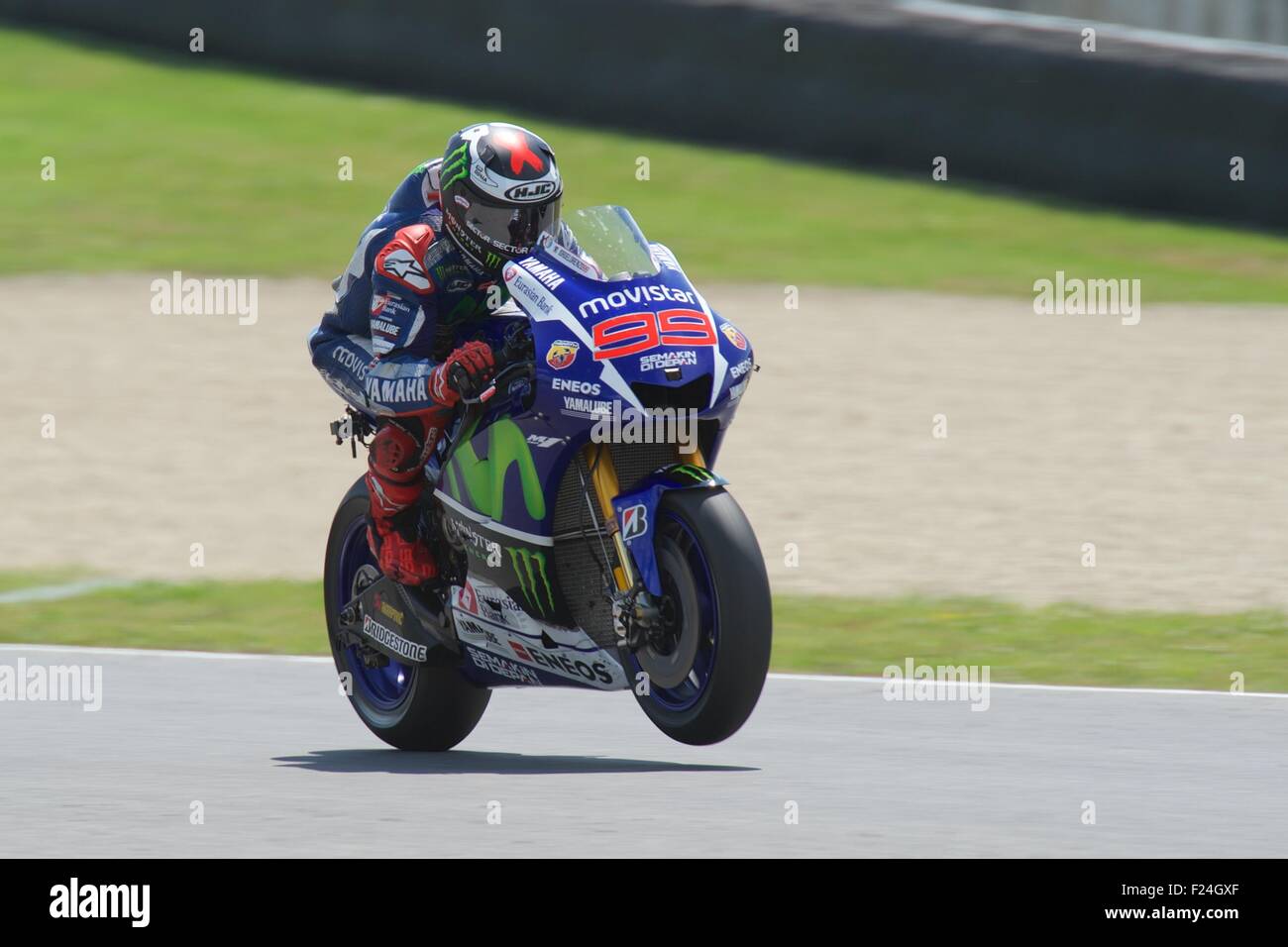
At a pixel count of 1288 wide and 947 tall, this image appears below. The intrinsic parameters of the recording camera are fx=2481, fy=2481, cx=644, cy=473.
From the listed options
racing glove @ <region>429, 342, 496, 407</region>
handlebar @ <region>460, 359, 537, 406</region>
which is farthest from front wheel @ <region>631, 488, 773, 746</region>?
racing glove @ <region>429, 342, 496, 407</region>

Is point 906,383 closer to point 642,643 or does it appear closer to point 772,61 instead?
point 772,61

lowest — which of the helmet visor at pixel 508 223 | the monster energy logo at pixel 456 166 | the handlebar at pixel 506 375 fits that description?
the handlebar at pixel 506 375

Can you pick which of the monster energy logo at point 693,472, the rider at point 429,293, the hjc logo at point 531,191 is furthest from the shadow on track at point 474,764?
the hjc logo at point 531,191

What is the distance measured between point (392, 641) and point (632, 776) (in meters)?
1.18

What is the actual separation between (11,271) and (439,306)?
13.0m

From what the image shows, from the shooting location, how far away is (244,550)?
12906 mm

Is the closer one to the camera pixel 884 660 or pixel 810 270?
pixel 884 660

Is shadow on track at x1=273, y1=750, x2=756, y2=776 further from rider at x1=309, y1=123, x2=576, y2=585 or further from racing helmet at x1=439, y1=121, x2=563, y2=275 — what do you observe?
racing helmet at x1=439, y1=121, x2=563, y2=275

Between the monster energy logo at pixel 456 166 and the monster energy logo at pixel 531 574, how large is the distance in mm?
1153

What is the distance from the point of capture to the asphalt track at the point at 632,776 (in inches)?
243

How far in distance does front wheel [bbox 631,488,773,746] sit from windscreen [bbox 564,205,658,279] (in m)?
0.74

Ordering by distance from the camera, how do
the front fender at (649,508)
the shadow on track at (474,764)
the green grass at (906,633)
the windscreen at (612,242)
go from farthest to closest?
1. the green grass at (906,633)
2. the shadow on track at (474,764)
3. the windscreen at (612,242)
4. the front fender at (649,508)

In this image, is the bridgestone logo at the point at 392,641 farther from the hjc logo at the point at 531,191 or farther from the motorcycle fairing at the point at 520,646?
the hjc logo at the point at 531,191
